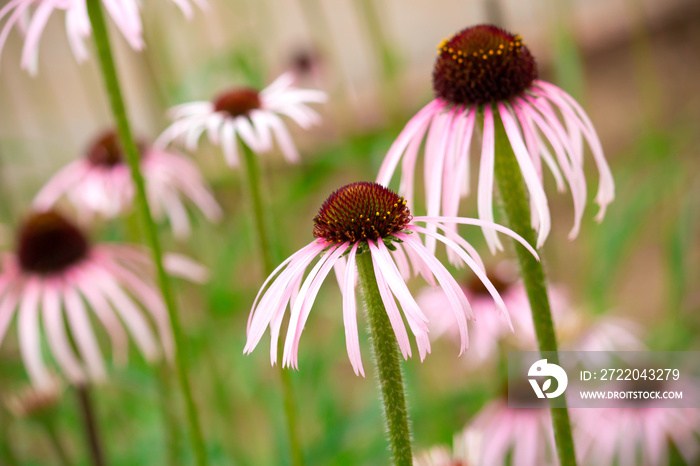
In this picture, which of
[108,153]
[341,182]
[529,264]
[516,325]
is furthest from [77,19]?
[341,182]

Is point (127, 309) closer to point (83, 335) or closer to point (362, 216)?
point (83, 335)

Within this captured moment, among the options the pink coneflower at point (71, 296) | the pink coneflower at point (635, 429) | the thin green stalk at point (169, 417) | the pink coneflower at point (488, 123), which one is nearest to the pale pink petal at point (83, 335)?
the pink coneflower at point (71, 296)

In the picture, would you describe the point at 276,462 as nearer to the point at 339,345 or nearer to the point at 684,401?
the point at 339,345

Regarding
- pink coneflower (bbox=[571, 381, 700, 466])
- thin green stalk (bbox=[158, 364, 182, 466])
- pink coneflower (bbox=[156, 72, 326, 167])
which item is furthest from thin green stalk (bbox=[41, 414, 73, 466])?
pink coneflower (bbox=[571, 381, 700, 466])

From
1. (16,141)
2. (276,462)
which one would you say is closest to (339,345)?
(276,462)

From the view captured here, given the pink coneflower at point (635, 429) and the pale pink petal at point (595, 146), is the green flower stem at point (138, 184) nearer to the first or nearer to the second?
the pale pink petal at point (595, 146)

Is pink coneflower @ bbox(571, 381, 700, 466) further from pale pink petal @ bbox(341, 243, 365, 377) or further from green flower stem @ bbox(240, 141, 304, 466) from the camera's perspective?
pale pink petal @ bbox(341, 243, 365, 377)
